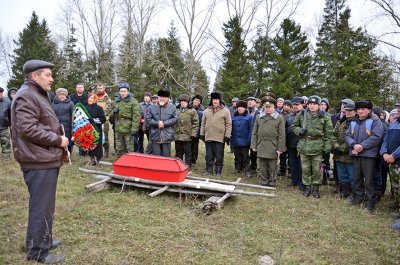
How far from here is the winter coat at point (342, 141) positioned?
22.8 ft

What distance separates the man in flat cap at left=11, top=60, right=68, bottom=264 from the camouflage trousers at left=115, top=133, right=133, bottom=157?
538 centimetres

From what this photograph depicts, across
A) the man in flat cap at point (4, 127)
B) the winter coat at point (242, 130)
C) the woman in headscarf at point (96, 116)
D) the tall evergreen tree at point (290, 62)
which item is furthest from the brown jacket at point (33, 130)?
the tall evergreen tree at point (290, 62)

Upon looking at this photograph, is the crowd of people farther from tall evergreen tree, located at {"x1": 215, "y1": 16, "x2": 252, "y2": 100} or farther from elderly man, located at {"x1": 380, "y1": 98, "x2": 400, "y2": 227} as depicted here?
tall evergreen tree, located at {"x1": 215, "y1": 16, "x2": 252, "y2": 100}

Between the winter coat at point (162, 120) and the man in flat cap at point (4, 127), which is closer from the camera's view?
the winter coat at point (162, 120)

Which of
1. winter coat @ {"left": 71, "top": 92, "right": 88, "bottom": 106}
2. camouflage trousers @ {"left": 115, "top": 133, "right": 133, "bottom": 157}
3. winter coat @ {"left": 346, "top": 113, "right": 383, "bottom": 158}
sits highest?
winter coat @ {"left": 71, "top": 92, "right": 88, "bottom": 106}

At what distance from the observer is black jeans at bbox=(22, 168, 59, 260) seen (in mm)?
3502

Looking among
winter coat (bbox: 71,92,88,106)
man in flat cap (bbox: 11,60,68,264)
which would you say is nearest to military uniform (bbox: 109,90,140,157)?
winter coat (bbox: 71,92,88,106)

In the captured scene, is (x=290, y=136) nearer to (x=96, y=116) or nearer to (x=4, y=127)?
(x=96, y=116)

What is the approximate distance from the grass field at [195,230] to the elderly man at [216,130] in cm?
222

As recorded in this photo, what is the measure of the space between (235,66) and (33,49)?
2328 cm

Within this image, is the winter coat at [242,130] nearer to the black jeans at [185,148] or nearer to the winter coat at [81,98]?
the black jeans at [185,148]

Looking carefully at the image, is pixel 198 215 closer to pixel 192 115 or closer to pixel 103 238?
pixel 103 238

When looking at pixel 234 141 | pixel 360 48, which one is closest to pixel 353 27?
pixel 360 48

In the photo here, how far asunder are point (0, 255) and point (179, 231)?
7.28ft
